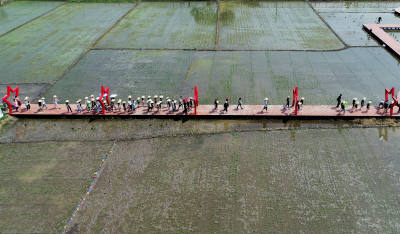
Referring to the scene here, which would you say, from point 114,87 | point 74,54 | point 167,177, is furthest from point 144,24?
point 167,177

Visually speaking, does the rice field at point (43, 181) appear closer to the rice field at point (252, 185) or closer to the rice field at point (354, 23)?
the rice field at point (252, 185)

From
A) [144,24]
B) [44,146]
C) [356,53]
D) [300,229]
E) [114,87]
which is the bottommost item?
[300,229]

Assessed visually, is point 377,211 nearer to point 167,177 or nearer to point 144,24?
point 167,177

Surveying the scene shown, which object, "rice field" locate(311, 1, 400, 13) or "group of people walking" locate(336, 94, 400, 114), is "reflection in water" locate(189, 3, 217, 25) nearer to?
"rice field" locate(311, 1, 400, 13)

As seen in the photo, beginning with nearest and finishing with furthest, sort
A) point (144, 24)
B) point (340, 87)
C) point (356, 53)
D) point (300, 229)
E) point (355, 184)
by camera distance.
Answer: point (300, 229) → point (355, 184) → point (340, 87) → point (356, 53) → point (144, 24)

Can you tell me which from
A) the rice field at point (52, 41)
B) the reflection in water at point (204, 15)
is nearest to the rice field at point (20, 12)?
the rice field at point (52, 41)

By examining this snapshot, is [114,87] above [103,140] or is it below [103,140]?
above

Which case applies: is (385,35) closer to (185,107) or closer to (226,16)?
(226,16)
